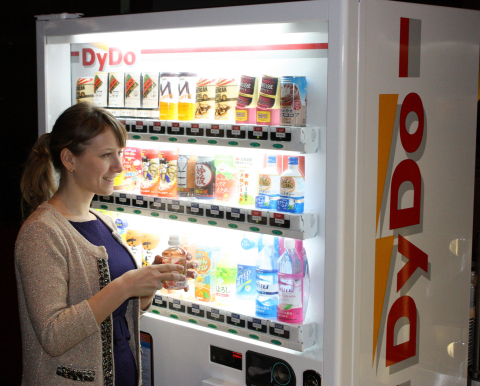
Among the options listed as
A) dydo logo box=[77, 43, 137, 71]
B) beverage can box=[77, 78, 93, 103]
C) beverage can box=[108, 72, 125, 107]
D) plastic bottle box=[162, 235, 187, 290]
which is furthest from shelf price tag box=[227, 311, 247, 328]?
dydo logo box=[77, 43, 137, 71]

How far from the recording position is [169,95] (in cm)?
267

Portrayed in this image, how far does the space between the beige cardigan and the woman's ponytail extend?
20 centimetres

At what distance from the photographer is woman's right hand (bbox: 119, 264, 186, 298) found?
6.29 ft

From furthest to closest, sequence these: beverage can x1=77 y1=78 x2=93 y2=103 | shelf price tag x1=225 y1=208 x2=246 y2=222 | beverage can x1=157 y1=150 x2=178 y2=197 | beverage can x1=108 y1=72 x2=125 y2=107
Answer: beverage can x1=77 y1=78 x2=93 y2=103 → beverage can x1=108 y1=72 x2=125 y2=107 → beverage can x1=157 y1=150 x2=178 y2=197 → shelf price tag x1=225 y1=208 x2=246 y2=222

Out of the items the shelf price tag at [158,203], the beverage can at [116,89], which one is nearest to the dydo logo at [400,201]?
the shelf price tag at [158,203]

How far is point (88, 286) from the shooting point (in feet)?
6.53

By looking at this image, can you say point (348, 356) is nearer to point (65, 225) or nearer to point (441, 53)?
point (65, 225)

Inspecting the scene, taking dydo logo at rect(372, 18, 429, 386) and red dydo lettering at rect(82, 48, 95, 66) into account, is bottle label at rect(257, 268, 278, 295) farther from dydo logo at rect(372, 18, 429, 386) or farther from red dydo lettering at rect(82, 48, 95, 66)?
red dydo lettering at rect(82, 48, 95, 66)

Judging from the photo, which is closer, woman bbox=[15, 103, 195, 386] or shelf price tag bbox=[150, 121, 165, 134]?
woman bbox=[15, 103, 195, 386]

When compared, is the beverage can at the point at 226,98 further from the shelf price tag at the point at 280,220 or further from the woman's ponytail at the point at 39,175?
the woman's ponytail at the point at 39,175

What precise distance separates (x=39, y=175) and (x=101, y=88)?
0.89 metres

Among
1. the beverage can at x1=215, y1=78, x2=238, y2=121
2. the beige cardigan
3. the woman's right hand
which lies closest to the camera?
the beige cardigan

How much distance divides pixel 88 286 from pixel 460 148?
1.70 metres

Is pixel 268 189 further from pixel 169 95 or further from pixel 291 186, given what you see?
pixel 169 95
